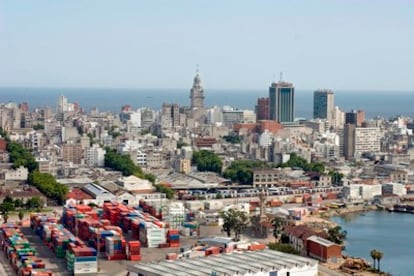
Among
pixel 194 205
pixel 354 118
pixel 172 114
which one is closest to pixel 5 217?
pixel 194 205

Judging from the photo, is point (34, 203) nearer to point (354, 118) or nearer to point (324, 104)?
point (354, 118)

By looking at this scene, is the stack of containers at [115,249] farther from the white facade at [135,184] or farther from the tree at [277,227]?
the white facade at [135,184]

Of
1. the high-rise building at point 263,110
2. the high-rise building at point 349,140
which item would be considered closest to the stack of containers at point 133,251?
the high-rise building at point 349,140

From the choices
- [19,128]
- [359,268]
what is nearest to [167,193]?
[359,268]

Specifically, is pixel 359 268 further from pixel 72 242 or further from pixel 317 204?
pixel 317 204

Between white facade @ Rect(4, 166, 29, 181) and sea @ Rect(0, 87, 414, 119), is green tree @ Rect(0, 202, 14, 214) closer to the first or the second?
white facade @ Rect(4, 166, 29, 181)
